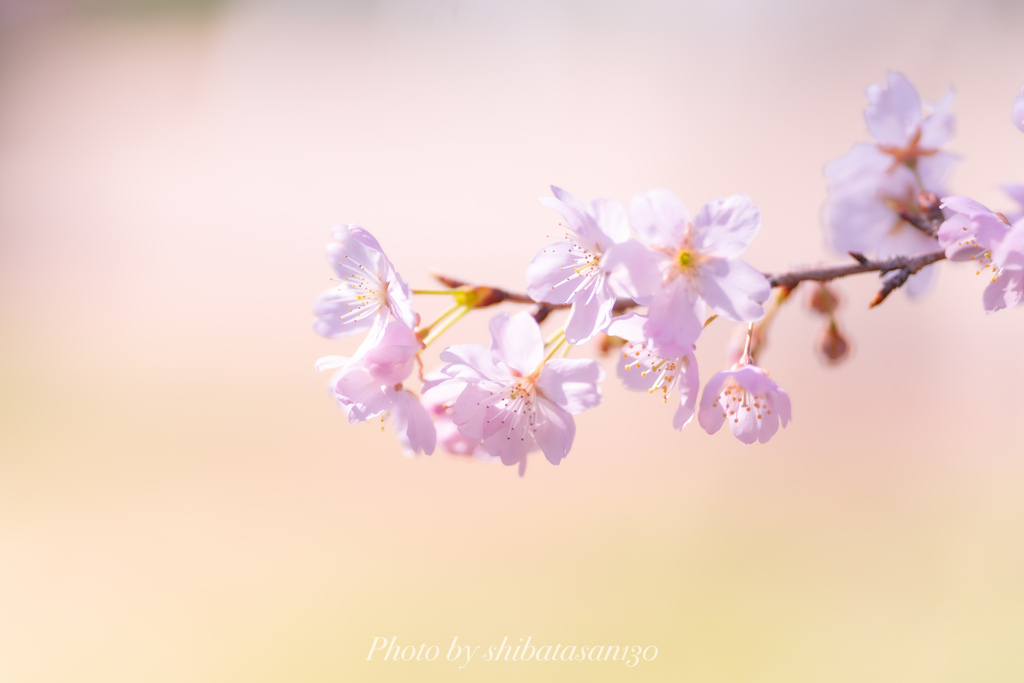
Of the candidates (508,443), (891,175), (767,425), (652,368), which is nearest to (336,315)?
(508,443)

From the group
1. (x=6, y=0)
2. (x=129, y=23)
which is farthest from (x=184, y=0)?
(x=6, y=0)

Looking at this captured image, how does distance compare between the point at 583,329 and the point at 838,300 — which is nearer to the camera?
the point at 583,329

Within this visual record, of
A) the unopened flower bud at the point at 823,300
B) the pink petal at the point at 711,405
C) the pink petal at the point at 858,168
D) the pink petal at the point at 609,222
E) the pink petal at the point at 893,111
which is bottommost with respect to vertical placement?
the pink petal at the point at 711,405

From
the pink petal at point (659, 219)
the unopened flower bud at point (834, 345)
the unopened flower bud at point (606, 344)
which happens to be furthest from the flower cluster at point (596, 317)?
the unopened flower bud at point (834, 345)

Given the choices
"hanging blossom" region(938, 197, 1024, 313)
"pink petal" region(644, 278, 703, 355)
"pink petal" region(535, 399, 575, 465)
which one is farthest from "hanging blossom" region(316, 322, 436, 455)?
"hanging blossom" region(938, 197, 1024, 313)

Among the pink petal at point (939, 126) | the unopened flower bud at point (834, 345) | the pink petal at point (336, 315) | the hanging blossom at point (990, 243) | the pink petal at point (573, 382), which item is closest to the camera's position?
the hanging blossom at point (990, 243)

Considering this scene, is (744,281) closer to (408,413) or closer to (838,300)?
(408,413)

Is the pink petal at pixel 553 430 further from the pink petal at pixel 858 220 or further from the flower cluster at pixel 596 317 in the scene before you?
the pink petal at pixel 858 220
